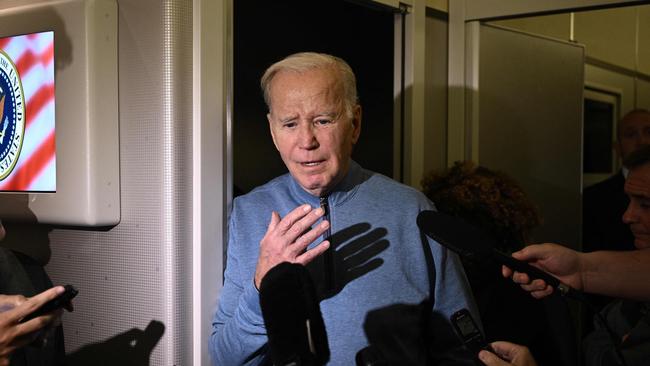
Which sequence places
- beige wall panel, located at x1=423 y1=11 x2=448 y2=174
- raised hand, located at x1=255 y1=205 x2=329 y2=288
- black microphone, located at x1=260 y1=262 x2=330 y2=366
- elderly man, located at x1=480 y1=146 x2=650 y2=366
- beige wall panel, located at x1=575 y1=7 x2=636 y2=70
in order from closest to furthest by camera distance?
black microphone, located at x1=260 y1=262 x2=330 y2=366 → raised hand, located at x1=255 y1=205 x2=329 y2=288 → elderly man, located at x1=480 y1=146 x2=650 y2=366 → beige wall panel, located at x1=423 y1=11 x2=448 y2=174 → beige wall panel, located at x1=575 y1=7 x2=636 y2=70

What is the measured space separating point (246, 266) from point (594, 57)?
3.55m

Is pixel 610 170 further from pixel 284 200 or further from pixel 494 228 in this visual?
pixel 284 200

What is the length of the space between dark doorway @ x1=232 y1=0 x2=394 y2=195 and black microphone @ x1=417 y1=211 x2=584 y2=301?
1.84 metres

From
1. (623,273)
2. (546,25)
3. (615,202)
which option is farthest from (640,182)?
(546,25)

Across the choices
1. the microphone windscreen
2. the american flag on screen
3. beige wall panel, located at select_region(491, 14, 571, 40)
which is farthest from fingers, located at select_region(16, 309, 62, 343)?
beige wall panel, located at select_region(491, 14, 571, 40)

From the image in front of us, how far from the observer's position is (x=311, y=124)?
1.72 meters

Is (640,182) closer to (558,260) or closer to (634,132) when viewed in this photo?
(558,260)

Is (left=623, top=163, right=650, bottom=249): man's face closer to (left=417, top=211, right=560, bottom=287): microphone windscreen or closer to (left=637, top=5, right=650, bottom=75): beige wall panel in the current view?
(left=417, top=211, right=560, bottom=287): microphone windscreen

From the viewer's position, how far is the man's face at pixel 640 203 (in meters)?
1.84

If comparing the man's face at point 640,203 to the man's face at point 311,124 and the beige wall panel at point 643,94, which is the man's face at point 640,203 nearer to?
the man's face at point 311,124

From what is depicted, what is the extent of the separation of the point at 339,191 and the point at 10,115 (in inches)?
38.4

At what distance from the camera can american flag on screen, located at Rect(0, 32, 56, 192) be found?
1882 millimetres

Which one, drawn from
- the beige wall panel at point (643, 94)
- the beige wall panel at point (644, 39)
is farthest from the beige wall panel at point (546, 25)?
the beige wall panel at point (643, 94)

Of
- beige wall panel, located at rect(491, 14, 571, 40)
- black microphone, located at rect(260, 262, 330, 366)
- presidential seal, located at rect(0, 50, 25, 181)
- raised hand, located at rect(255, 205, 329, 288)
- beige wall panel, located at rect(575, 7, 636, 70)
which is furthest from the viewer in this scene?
beige wall panel, located at rect(575, 7, 636, 70)
